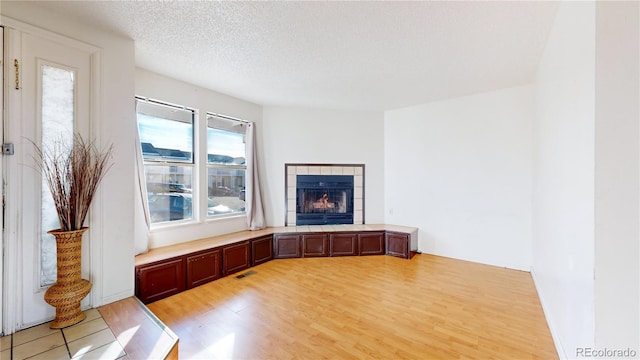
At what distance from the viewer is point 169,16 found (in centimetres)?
209

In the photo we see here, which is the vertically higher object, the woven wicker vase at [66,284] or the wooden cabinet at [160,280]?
the woven wicker vase at [66,284]

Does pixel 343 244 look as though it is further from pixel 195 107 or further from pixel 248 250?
pixel 195 107

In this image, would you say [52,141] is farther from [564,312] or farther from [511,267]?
[511,267]

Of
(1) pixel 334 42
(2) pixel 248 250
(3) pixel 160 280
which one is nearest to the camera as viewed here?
(1) pixel 334 42

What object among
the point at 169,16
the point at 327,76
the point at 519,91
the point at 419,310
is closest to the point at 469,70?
the point at 519,91

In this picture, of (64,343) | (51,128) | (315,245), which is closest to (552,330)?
(315,245)

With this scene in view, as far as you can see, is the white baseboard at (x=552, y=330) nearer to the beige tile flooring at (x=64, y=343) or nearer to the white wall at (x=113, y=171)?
the beige tile flooring at (x=64, y=343)

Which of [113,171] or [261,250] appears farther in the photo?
[261,250]

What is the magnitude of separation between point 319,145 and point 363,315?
3227mm

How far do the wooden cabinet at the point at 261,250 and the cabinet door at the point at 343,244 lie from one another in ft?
3.52

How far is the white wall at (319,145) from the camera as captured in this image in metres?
4.80

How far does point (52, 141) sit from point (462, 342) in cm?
377

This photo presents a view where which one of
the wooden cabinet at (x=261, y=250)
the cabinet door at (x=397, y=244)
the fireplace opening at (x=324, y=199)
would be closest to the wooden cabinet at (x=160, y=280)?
the wooden cabinet at (x=261, y=250)

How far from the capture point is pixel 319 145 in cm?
495
